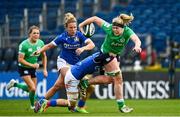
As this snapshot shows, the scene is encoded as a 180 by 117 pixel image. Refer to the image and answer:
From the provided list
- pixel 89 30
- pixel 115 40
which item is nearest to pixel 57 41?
pixel 89 30

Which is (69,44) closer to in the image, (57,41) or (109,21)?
(57,41)

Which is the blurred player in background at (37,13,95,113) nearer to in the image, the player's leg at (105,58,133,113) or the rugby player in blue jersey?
the rugby player in blue jersey

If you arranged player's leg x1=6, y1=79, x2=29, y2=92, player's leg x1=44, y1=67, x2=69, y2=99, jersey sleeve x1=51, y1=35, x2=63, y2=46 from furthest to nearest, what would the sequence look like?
player's leg x1=6, y1=79, x2=29, y2=92, player's leg x1=44, y1=67, x2=69, y2=99, jersey sleeve x1=51, y1=35, x2=63, y2=46

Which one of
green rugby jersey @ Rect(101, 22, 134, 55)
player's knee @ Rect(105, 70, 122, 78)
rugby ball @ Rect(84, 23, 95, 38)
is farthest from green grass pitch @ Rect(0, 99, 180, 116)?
rugby ball @ Rect(84, 23, 95, 38)

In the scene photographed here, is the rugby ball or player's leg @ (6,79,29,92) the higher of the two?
the rugby ball

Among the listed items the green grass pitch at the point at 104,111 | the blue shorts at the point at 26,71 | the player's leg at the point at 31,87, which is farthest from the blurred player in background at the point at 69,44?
the blue shorts at the point at 26,71

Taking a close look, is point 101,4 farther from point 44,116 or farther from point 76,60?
point 44,116

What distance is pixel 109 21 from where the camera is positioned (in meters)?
32.1

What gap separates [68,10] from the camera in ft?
107

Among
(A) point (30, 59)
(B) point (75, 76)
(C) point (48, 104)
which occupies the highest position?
(A) point (30, 59)

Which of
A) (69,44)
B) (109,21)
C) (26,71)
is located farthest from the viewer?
(109,21)

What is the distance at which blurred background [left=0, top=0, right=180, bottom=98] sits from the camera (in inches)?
1147

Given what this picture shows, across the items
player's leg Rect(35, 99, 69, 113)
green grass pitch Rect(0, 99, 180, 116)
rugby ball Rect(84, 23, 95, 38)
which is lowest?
green grass pitch Rect(0, 99, 180, 116)

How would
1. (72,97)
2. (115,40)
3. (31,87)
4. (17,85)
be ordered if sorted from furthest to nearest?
(17,85), (31,87), (115,40), (72,97)
